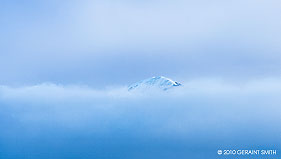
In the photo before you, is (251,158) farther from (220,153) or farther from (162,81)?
(162,81)

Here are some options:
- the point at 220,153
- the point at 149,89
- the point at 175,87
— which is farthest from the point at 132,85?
the point at 220,153

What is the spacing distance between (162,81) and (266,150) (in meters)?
1.30

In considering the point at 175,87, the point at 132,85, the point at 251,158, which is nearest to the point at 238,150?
the point at 251,158

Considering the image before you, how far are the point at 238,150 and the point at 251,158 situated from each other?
154 mm

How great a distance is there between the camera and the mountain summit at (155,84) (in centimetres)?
392

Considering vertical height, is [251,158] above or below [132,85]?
below

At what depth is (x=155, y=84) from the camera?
155 inches

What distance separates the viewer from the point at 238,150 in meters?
3.97

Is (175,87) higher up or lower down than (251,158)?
higher up

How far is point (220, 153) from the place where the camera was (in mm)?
3955

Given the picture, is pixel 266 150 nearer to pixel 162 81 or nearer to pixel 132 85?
pixel 162 81

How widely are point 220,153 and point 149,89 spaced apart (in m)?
1.00

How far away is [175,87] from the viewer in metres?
3.97

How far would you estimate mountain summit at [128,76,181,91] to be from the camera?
392cm
